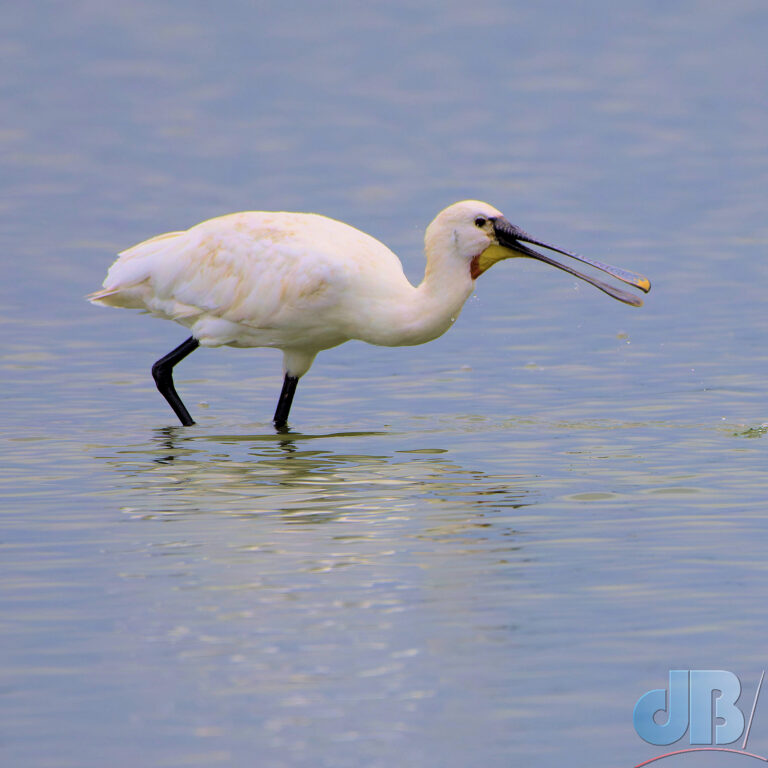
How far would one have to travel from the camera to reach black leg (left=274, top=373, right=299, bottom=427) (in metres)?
13.6

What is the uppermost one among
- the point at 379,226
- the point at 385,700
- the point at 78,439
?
the point at 379,226

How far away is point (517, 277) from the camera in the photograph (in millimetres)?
21547

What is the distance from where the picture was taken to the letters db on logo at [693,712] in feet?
22.3

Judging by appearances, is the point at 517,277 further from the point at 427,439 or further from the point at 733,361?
the point at 427,439

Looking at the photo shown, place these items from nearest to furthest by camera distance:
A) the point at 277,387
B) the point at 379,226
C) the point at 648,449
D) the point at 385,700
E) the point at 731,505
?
the point at 385,700, the point at 731,505, the point at 648,449, the point at 277,387, the point at 379,226

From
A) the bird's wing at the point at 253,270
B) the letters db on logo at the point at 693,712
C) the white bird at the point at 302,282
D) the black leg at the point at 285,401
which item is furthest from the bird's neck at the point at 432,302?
the letters db on logo at the point at 693,712

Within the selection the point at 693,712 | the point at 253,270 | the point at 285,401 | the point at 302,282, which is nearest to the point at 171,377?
the point at 285,401

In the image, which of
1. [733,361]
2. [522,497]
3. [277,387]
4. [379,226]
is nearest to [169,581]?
[522,497]

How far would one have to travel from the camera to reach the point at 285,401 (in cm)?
1360

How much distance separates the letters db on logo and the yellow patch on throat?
18.1ft

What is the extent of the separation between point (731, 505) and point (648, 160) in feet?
75.1

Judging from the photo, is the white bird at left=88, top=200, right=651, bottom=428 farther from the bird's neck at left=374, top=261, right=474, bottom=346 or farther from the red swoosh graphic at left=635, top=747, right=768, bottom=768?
the red swoosh graphic at left=635, top=747, right=768, bottom=768

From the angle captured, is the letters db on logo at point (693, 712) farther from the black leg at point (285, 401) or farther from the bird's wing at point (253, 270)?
the black leg at point (285, 401)

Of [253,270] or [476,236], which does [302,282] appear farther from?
[476,236]
